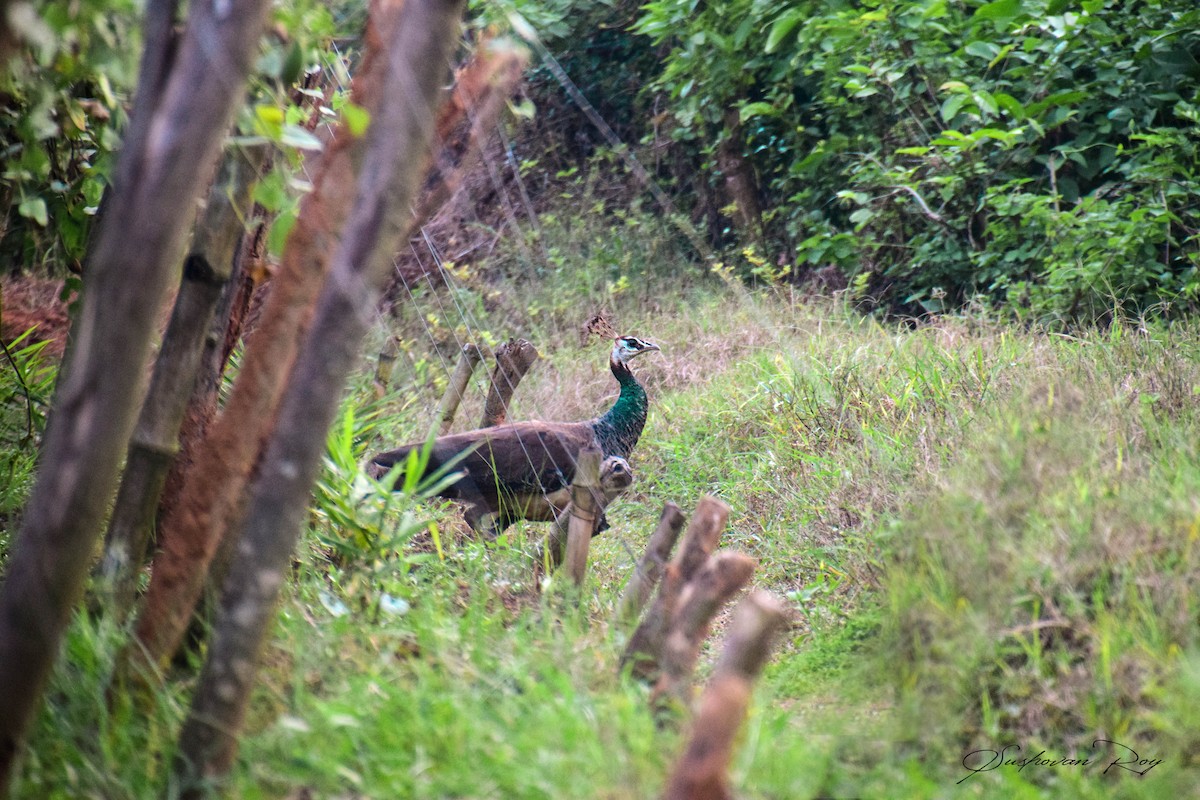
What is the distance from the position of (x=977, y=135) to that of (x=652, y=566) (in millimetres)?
4629

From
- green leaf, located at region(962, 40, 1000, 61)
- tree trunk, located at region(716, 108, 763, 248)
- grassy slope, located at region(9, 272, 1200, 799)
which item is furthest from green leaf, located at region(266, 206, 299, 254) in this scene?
tree trunk, located at region(716, 108, 763, 248)

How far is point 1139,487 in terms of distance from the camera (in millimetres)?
3297

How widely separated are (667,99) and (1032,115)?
5.34 m

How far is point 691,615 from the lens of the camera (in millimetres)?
2545

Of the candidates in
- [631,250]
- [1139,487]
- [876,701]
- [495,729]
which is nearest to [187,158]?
[495,729]

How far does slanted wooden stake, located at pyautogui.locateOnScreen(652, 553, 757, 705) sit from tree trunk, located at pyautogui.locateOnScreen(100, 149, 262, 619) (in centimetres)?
151

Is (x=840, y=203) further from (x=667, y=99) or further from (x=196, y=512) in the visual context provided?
(x=196, y=512)

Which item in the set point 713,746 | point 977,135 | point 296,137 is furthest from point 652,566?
point 977,135

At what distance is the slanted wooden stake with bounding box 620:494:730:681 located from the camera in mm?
2910

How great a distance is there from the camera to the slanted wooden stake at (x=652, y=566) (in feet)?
11.2

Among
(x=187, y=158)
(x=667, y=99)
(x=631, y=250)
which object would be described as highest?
(x=187, y=158)

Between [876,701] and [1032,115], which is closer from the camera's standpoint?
[876,701]

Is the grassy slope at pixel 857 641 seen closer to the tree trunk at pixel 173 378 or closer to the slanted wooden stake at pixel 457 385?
the tree trunk at pixel 173 378
